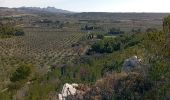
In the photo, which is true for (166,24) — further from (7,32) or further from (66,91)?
(7,32)

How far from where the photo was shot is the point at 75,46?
364 feet

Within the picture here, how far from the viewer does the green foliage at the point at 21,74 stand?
4874 centimetres

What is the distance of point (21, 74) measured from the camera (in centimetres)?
4925

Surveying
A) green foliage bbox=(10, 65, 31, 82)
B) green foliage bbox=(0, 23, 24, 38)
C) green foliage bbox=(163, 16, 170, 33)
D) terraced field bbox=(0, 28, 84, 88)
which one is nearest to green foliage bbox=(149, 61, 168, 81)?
green foliage bbox=(163, 16, 170, 33)

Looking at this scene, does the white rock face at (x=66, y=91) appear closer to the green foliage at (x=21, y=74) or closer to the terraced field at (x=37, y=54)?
the green foliage at (x=21, y=74)

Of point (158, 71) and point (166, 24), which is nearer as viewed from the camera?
point (158, 71)

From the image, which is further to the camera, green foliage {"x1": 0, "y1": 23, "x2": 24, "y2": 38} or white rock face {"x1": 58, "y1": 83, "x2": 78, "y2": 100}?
green foliage {"x1": 0, "y1": 23, "x2": 24, "y2": 38}

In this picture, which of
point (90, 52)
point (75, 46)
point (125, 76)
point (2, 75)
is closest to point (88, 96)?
point (125, 76)

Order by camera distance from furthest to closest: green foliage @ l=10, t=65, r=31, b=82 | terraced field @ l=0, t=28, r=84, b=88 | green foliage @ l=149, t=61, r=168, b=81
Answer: terraced field @ l=0, t=28, r=84, b=88 → green foliage @ l=10, t=65, r=31, b=82 → green foliage @ l=149, t=61, r=168, b=81

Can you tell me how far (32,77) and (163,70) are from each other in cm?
2830

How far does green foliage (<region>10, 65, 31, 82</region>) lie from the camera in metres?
48.7

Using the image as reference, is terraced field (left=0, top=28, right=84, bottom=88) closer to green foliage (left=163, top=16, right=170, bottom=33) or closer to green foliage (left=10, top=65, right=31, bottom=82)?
green foliage (left=10, top=65, right=31, bottom=82)

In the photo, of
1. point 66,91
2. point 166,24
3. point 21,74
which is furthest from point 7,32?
point 166,24

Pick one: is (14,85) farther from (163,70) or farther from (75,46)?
(75,46)
